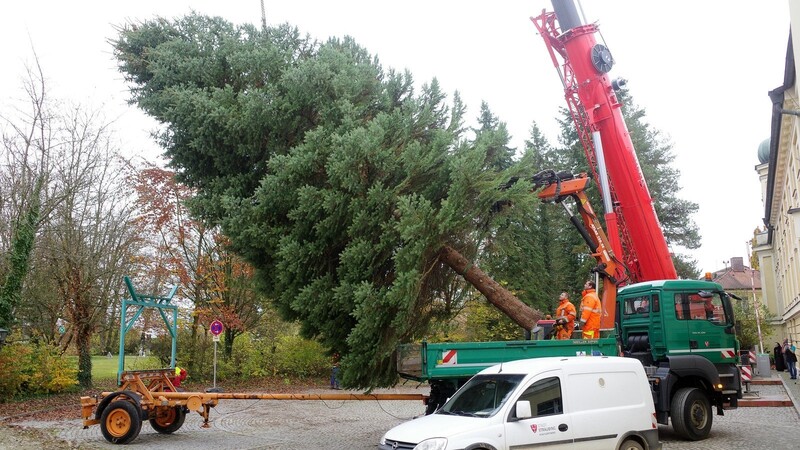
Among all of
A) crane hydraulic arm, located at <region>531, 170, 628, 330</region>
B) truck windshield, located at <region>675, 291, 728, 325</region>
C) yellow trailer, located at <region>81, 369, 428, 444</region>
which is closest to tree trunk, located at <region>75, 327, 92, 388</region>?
Answer: yellow trailer, located at <region>81, 369, 428, 444</region>

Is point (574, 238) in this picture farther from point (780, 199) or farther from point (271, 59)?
point (271, 59)

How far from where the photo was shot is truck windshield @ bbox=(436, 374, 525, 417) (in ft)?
26.5

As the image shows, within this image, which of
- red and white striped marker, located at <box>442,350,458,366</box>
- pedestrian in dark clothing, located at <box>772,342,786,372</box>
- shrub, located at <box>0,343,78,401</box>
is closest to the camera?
red and white striped marker, located at <box>442,350,458,366</box>

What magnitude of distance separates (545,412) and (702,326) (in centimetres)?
594

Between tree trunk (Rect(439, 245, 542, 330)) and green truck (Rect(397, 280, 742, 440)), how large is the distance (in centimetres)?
87

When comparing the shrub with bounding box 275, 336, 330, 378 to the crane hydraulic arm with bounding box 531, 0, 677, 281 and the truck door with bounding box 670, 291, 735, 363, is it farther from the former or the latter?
the truck door with bounding box 670, 291, 735, 363

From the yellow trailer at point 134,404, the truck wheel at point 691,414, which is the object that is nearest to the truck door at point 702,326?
the truck wheel at point 691,414

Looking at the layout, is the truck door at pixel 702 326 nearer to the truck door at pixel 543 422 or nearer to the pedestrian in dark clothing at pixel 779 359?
the truck door at pixel 543 422

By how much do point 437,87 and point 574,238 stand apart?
19.5m

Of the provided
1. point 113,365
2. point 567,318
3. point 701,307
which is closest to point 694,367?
point 701,307

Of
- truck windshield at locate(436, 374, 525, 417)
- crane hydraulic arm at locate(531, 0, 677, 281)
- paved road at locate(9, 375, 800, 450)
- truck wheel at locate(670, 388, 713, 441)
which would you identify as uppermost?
crane hydraulic arm at locate(531, 0, 677, 281)

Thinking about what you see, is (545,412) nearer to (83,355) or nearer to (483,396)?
(483,396)

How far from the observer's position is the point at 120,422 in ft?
40.1

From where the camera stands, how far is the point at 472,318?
92.9 ft
